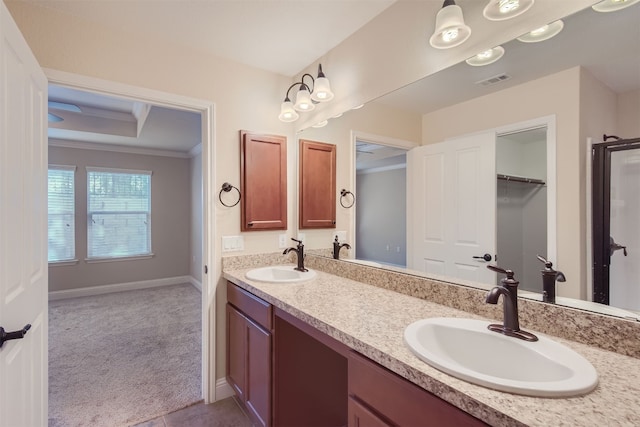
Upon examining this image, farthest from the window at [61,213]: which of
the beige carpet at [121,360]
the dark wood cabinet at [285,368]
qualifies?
the dark wood cabinet at [285,368]

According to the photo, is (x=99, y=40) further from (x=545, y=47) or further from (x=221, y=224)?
(x=545, y=47)

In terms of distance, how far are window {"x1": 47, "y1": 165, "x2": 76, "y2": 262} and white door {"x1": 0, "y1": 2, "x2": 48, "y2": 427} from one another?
3.88 m

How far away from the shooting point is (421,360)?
86 centimetres

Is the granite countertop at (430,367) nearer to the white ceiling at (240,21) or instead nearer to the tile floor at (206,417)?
the tile floor at (206,417)

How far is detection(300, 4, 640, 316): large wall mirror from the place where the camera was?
984 mm

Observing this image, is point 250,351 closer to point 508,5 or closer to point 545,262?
point 545,262

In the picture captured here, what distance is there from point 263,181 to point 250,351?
1.20 metres

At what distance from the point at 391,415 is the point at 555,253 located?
0.82m

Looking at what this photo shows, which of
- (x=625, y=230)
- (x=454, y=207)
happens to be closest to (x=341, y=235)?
(x=454, y=207)

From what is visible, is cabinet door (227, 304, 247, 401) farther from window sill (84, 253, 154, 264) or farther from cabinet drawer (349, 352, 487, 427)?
window sill (84, 253, 154, 264)

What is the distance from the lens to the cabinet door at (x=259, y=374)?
63.2 inches

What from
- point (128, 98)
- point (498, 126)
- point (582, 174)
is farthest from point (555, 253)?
point (128, 98)

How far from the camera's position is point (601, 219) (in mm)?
1018

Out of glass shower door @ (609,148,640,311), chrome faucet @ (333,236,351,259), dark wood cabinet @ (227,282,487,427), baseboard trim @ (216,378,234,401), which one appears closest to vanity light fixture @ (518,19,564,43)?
glass shower door @ (609,148,640,311)
